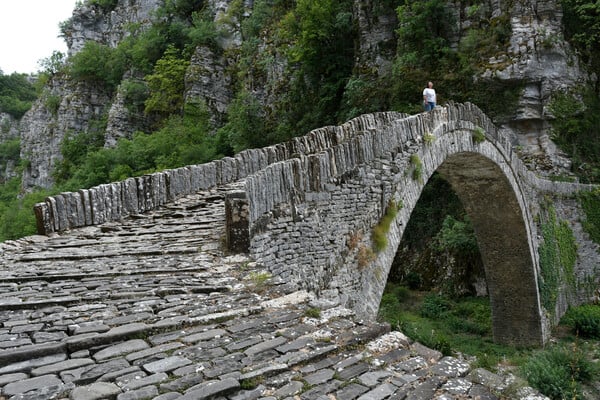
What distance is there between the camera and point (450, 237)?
1453 centimetres

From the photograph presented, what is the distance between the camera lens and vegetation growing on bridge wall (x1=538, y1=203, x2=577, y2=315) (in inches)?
503

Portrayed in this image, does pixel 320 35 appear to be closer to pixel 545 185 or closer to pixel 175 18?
pixel 545 185

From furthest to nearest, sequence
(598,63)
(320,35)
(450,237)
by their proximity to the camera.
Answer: (320,35), (598,63), (450,237)

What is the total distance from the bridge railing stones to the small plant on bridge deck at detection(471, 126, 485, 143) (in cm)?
178

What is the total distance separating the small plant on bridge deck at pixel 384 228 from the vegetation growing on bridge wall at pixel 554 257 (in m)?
8.93

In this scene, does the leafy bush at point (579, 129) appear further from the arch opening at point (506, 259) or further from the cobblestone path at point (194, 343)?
the cobblestone path at point (194, 343)

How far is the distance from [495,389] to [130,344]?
1819 millimetres

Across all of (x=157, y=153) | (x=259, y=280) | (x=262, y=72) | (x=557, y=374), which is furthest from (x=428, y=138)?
(x=157, y=153)

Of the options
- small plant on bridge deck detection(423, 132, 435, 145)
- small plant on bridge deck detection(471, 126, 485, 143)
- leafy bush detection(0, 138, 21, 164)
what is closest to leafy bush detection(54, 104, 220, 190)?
small plant on bridge deck detection(471, 126, 485, 143)

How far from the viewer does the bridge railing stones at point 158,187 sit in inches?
194

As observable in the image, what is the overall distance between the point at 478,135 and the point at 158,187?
671 cm

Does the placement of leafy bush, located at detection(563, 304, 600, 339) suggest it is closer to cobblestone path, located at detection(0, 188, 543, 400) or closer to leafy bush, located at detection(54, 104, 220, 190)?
cobblestone path, located at detection(0, 188, 543, 400)

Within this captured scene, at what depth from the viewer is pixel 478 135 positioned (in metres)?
9.14

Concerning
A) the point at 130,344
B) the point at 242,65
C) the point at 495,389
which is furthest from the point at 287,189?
the point at 242,65
